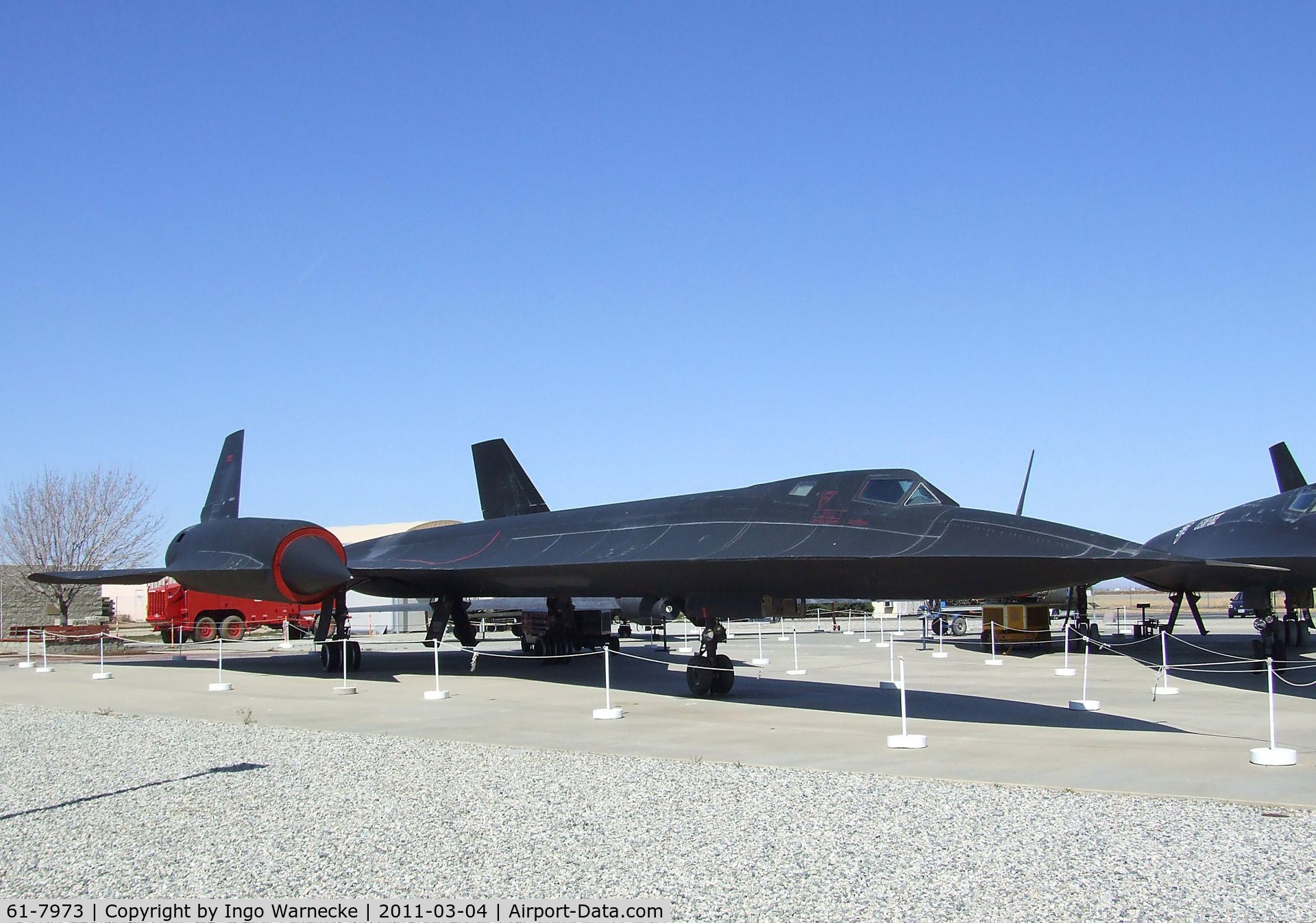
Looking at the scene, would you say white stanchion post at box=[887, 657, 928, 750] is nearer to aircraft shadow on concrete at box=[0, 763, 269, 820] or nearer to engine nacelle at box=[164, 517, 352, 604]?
aircraft shadow on concrete at box=[0, 763, 269, 820]

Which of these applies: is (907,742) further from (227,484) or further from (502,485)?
(227,484)

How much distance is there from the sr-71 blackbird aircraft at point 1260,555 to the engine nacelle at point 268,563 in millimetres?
11024

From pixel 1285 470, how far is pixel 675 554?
47.3 ft

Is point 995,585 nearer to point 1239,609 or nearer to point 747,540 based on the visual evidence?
point 747,540

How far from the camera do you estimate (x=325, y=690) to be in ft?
47.6

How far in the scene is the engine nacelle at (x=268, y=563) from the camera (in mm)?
15805

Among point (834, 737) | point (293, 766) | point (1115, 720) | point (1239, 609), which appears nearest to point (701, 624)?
point (834, 737)

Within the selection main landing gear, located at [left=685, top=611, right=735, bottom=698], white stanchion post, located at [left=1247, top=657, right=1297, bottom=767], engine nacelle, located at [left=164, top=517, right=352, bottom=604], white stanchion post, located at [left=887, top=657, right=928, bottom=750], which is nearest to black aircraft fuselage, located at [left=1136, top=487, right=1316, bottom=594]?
white stanchion post, located at [left=1247, top=657, right=1297, bottom=767]

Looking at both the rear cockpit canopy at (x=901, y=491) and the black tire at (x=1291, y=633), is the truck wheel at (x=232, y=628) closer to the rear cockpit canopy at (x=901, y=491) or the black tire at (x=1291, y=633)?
the rear cockpit canopy at (x=901, y=491)

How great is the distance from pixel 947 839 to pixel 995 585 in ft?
15.0

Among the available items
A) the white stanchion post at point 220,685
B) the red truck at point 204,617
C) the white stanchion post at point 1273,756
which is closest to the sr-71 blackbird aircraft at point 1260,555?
the white stanchion post at point 1273,756

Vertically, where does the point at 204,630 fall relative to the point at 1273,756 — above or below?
below

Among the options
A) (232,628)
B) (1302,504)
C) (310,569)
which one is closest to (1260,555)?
(1302,504)

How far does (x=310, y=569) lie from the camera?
1577 cm
